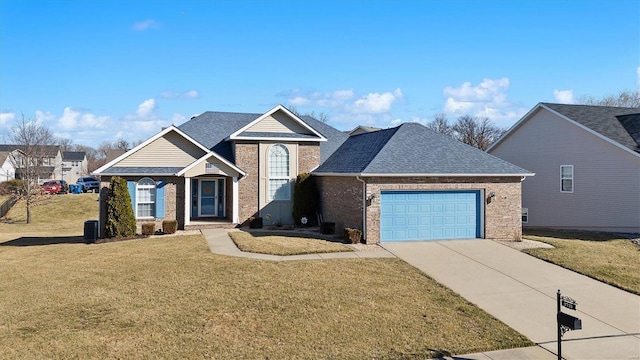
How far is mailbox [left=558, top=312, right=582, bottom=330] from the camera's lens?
6.33 m

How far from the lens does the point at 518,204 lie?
1870 cm

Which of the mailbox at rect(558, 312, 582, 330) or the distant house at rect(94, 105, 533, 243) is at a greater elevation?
the distant house at rect(94, 105, 533, 243)

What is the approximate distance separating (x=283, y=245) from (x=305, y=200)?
612cm

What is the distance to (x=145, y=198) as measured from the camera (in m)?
20.7

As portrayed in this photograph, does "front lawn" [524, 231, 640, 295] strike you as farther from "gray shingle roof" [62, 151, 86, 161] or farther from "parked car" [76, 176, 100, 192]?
"gray shingle roof" [62, 151, 86, 161]

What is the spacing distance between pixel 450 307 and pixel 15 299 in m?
10.5

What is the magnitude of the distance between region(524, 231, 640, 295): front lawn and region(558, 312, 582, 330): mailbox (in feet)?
22.2

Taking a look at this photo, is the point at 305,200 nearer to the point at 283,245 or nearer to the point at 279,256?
the point at 283,245

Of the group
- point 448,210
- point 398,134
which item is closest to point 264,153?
point 398,134

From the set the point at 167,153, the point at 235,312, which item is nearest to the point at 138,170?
the point at 167,153

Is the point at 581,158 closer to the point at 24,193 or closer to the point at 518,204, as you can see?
the point at 518,204

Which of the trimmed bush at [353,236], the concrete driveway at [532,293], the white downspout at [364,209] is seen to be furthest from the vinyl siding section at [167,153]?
the concrete driveway at [532,293]

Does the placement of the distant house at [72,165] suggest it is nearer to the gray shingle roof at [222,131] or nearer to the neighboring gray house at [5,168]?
the neighboring gray house at [5,168]

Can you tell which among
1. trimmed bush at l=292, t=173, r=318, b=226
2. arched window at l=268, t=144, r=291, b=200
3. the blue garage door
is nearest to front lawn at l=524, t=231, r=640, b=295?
the blue garage door
